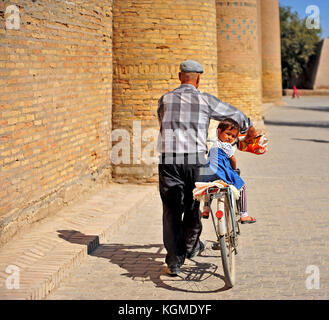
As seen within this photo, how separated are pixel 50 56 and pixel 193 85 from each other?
2.52 metres

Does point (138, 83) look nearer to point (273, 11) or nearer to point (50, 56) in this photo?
point (50, 56)

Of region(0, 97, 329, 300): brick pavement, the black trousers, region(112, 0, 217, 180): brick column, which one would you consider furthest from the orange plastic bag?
region(112, 0, 217, 180): brick column

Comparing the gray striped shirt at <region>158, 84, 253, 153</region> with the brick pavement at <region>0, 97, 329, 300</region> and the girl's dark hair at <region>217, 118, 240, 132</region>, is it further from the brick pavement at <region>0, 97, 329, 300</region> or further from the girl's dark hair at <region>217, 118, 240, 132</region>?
the brick pavement at <region>0, 97, 329, 300</region>

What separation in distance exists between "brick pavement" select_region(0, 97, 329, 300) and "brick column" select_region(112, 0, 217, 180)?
963 millimetres

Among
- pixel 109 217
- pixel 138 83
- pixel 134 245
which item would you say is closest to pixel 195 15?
pixel 138 83

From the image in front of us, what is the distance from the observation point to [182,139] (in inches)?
214

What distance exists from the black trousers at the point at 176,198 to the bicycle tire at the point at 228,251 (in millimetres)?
349

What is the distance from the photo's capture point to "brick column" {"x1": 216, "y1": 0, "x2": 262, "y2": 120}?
18.4 metres

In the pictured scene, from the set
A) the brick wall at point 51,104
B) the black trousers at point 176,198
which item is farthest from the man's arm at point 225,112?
the brick wall at point 51,104

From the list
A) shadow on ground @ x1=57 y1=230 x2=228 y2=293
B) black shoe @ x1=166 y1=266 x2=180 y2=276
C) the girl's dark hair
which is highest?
the girl's dark hair

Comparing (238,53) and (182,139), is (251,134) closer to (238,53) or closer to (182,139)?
(182,139)

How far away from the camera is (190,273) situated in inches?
227

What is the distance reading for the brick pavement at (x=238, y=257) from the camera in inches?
205

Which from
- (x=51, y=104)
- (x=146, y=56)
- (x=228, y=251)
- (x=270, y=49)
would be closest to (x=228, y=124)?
(x=228, y=251)
